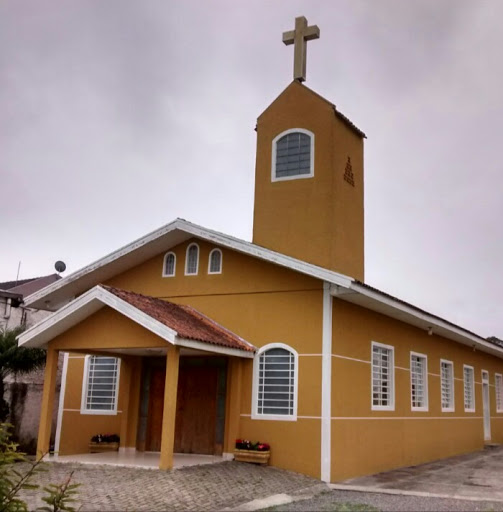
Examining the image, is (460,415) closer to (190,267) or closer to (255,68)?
(190,267)

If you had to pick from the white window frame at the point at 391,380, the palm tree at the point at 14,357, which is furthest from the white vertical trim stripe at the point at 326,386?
the palm tree at the point at 14,357

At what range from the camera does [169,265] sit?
1574 cm

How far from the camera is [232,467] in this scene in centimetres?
1263

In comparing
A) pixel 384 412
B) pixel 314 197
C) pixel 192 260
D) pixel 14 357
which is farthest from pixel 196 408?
pixel 314 197

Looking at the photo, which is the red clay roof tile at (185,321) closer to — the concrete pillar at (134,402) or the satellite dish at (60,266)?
the concrete pillar at (134,402)

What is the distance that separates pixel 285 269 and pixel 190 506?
5.67 metres

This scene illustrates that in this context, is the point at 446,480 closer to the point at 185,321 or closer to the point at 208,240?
the point at 185,321

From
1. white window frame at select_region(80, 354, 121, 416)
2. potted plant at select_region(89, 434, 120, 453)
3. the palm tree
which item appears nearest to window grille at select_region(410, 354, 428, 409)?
white window frame at select_region(80, 354, 121, 416)

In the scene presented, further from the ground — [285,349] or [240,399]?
[285,349]

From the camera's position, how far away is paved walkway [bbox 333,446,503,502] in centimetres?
1209

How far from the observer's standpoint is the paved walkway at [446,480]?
12.1 metres

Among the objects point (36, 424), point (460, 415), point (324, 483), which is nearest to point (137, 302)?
point (324, 483)

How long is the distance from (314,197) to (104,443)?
743cm

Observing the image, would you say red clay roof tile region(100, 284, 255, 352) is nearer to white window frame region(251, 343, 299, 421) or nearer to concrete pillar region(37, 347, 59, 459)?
white window frame region(251, 343, 299, 421)
